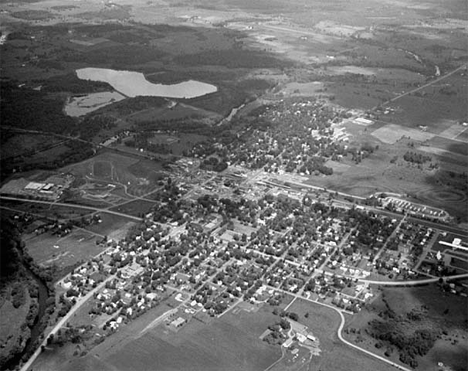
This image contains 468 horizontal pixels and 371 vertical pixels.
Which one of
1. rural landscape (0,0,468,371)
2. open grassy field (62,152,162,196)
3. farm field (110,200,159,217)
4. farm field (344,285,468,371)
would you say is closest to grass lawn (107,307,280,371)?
rural landscape (0,0,468,371)

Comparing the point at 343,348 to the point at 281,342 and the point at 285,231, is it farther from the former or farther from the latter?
the point at 285,231

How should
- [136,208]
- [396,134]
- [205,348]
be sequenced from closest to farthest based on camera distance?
[205,348], [136,208], [396,134]

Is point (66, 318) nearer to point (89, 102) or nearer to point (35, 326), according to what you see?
point (35, 326)

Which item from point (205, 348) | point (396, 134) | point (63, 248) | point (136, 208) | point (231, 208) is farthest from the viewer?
point (396, 134)

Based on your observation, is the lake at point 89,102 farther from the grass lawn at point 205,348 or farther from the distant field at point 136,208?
the grass lawn at point 205,348

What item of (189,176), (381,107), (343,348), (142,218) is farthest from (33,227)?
(381,107)

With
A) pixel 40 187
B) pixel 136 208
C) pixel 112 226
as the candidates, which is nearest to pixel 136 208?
pixel 136 208
